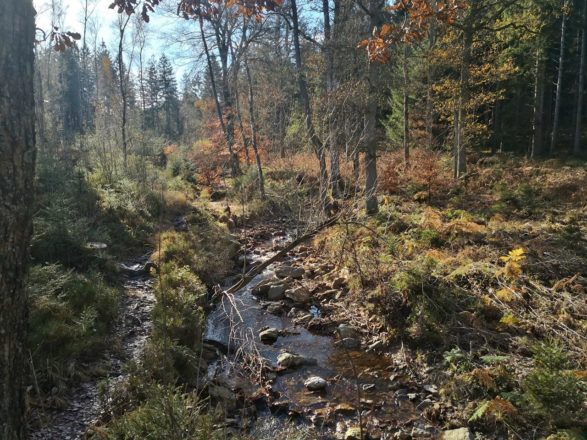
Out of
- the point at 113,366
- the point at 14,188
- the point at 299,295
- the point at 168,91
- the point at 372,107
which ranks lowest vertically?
the point at 299,295

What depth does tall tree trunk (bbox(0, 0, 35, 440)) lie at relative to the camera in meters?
1.81

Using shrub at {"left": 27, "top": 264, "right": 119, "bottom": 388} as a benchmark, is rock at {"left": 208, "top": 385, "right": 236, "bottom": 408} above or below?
below

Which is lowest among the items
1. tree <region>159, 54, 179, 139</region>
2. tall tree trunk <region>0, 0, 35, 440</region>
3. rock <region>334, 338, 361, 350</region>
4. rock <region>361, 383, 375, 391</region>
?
rock <region>361, 383, 375, 391</region>

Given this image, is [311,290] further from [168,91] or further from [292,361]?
[168,91]

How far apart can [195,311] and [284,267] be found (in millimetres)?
3809

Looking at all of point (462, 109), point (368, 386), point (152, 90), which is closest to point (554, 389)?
point (368, 386)

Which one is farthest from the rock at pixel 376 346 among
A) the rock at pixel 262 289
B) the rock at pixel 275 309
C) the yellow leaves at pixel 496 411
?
the rock at pixel 262 289

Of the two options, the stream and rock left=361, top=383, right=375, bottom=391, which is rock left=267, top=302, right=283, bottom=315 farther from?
Result: rock left=361, top=383, right=375, bottom=391

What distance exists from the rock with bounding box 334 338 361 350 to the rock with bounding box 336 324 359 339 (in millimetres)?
126

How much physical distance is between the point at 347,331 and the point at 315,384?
1.50 meters

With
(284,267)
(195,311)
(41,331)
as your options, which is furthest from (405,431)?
(284,267)

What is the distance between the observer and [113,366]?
5461 millimetres

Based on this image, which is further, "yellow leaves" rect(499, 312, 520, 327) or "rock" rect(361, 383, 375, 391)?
"yellow leaves" rect(499, 312, 520, 327)

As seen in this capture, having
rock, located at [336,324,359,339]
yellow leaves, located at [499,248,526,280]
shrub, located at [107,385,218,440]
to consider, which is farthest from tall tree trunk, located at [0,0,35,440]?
yellow leaves, located at [499,248,526,280]
